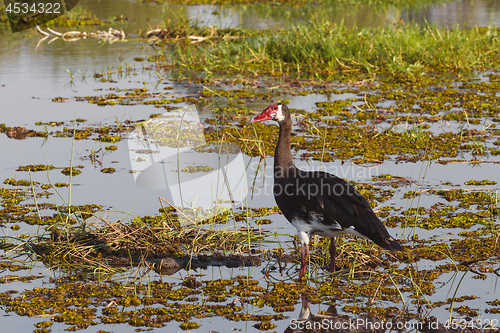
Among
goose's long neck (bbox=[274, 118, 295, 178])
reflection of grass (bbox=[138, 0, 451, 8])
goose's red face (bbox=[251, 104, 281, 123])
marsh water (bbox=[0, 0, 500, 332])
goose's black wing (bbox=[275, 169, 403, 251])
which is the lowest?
marsh water (bbox=[0, 0, 500, 332])

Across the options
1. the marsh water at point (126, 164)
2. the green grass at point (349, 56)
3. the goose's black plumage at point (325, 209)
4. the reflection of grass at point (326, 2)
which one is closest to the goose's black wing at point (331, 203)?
the goose's black plumage at point (325, 209)

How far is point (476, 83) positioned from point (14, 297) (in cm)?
1006

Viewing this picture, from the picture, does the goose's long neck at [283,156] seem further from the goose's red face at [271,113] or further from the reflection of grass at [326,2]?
the reflection of grass at [326,2]

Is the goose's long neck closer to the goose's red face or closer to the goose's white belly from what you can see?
the goose's red face

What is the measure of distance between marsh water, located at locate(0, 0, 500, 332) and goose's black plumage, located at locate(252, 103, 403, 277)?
46 cm

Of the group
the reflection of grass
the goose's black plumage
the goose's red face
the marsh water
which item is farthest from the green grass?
the reflection of grass

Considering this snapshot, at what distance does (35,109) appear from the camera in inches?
427

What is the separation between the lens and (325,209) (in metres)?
4.92

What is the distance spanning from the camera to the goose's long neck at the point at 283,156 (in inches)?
215

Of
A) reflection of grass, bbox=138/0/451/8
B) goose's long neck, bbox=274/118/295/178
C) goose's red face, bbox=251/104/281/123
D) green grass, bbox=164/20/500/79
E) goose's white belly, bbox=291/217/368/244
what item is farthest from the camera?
reflection of grass, bbox=138/0/451/8

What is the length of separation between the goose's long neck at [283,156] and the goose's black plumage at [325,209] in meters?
0.01

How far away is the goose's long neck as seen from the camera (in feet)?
17.9

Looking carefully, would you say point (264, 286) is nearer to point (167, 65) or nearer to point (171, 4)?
point (167, 65)

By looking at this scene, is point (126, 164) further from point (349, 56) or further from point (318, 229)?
point (349, 56)
